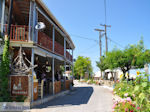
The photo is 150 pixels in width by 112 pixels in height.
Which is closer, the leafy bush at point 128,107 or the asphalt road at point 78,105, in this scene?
the leafy bush at point 128,107

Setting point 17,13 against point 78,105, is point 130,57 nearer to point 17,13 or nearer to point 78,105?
point 78,105

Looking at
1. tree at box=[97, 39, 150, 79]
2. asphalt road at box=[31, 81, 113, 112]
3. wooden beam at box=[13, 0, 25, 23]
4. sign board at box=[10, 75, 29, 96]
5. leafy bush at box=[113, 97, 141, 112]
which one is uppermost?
wooden beam at box=[13, 0, 25, 23]

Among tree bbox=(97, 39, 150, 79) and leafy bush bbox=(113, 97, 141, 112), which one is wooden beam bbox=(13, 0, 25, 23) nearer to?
leafy bush bbox=(113, 97, 141, 112)

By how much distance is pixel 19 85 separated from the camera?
6.92 metres

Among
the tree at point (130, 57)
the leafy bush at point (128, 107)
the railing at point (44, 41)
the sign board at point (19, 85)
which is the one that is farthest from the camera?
the tree at point (130, 57)

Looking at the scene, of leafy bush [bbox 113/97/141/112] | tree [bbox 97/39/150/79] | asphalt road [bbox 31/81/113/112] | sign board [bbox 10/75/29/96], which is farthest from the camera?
tree [bbox 97/39/150/79]

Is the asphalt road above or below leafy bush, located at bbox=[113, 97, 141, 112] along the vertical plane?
below

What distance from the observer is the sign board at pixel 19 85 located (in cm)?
690

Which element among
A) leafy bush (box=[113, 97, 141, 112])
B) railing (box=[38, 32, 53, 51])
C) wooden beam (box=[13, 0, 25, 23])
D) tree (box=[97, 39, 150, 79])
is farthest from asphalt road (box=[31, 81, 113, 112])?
wooden beam (box=[13, 0, 25, 23])

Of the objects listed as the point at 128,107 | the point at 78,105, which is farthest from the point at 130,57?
the point at 128,107

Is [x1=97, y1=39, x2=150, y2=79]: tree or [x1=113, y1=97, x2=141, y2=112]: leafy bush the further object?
[x1=97, y1=39, x2=150, y2=79]: tree

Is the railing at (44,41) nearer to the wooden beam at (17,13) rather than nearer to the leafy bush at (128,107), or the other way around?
the wooden beam at (17,13)

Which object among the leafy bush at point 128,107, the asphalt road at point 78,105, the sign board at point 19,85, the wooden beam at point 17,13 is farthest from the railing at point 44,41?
the leafy bush at point 128,107

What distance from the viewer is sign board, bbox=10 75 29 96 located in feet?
22.6
